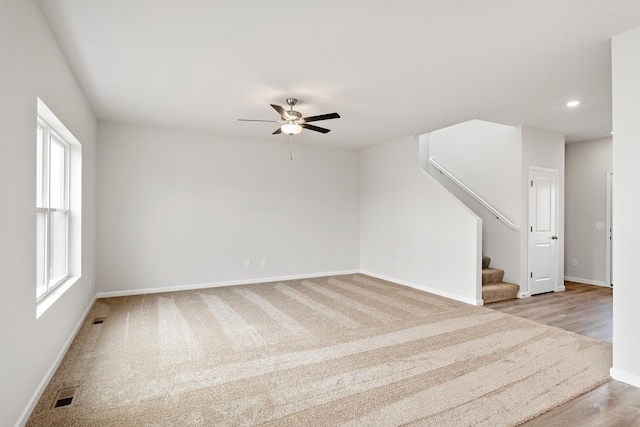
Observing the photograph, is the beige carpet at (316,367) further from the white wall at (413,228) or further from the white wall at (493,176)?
the white wall at (493,176)

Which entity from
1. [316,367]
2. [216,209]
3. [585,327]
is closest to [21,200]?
[316,367]

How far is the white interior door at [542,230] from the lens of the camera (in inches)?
214

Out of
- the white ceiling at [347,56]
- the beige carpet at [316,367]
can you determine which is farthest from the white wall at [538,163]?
the beige carpet at [316,367]

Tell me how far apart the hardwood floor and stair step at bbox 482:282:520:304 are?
0.11m

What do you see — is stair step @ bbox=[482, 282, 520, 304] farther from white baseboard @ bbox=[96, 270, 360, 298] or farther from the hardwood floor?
white baseboard @ bbox=[96, 270, 360, 298]

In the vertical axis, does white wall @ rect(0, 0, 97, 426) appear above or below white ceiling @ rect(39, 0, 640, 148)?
below

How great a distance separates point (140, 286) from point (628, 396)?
5.88 metres

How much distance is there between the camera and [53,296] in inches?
113

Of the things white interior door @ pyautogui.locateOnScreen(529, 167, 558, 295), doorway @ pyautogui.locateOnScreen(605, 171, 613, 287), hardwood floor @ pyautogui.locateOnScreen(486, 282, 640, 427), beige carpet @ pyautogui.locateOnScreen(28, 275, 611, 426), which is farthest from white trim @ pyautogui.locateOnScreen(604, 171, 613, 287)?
beige carpet @ pyautogui.locateOnScreen(28, 275, 611, 426)

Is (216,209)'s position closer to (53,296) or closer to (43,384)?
(53,296)

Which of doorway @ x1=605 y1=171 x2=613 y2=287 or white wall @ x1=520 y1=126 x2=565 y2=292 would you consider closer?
white wall @ x1=520 y1=126 x2=565 y2=292

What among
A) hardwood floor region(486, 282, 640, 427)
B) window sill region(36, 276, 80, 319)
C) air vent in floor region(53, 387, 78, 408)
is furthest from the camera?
window sill region(36, 276, 80, 319)

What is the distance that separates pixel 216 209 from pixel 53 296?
10.3 feet

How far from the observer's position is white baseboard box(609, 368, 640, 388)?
257cm
